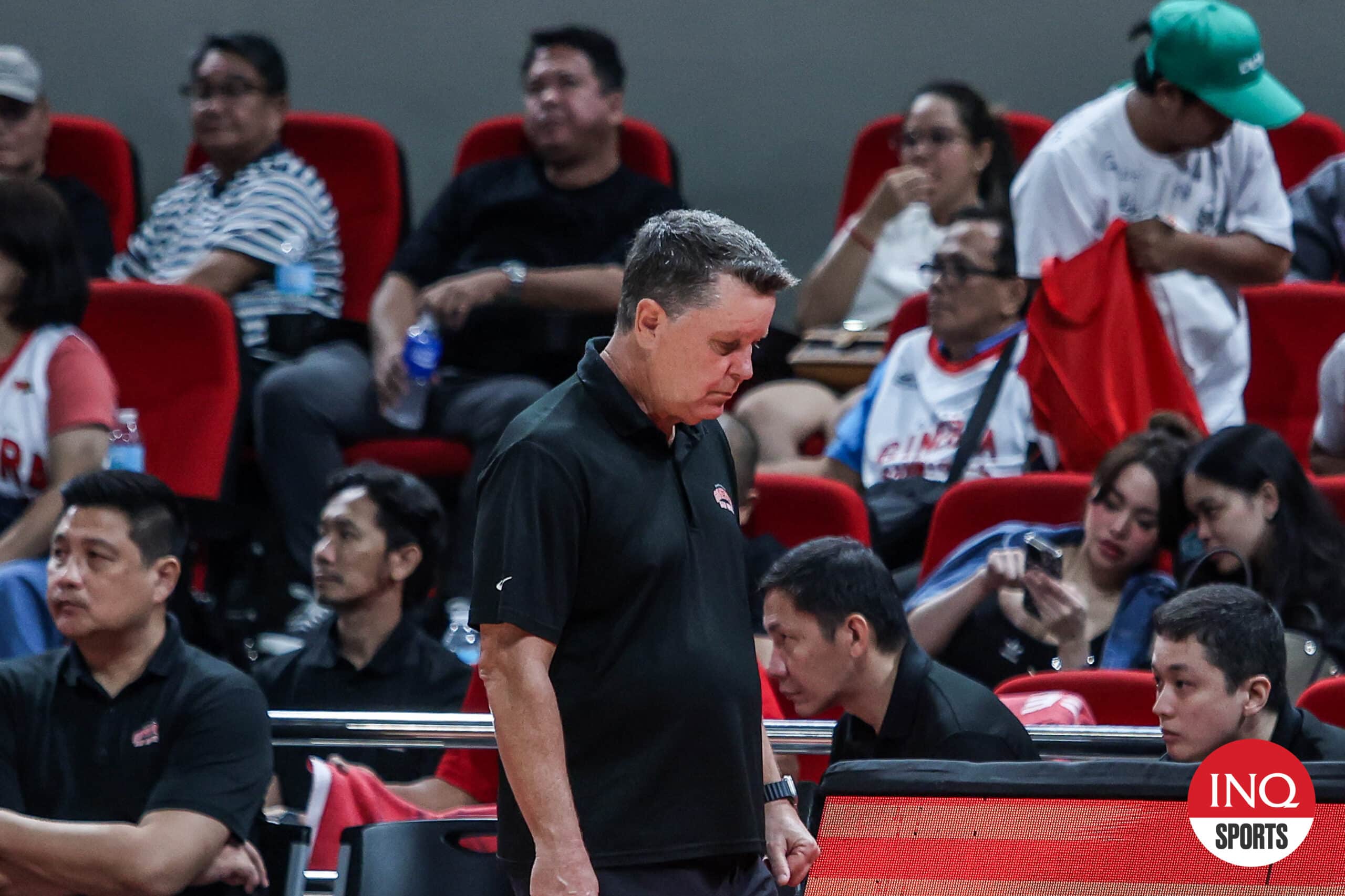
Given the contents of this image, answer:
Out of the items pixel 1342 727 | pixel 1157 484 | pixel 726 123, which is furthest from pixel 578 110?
pixel 1342 727

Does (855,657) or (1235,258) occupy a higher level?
(1235,258)

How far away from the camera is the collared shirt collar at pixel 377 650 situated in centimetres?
340

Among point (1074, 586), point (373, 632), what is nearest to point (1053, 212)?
point (1074, 586)

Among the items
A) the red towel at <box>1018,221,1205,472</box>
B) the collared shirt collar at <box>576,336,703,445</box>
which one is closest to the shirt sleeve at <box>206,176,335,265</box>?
the red towel at <box>1018,221,1205,472</box>

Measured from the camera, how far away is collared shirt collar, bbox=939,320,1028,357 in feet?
13.1

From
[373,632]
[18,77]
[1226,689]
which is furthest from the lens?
[18,77]

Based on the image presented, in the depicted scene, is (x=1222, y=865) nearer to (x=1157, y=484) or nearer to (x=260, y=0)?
(x=1157, y=484)

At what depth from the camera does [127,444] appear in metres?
3.94

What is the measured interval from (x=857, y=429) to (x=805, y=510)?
528 millimetres

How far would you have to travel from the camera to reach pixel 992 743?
7.63 ft

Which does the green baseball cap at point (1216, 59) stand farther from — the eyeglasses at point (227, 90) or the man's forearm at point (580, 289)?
the eyeglasses at point (227, 90)

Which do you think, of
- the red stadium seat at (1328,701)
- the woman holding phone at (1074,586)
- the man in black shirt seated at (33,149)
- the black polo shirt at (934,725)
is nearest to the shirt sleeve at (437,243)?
the man in black shirt seated at (33,149)

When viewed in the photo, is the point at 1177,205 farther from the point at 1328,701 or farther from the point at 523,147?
the point at 523,147

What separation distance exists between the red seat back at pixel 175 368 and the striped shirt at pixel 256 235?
1.21 feet
